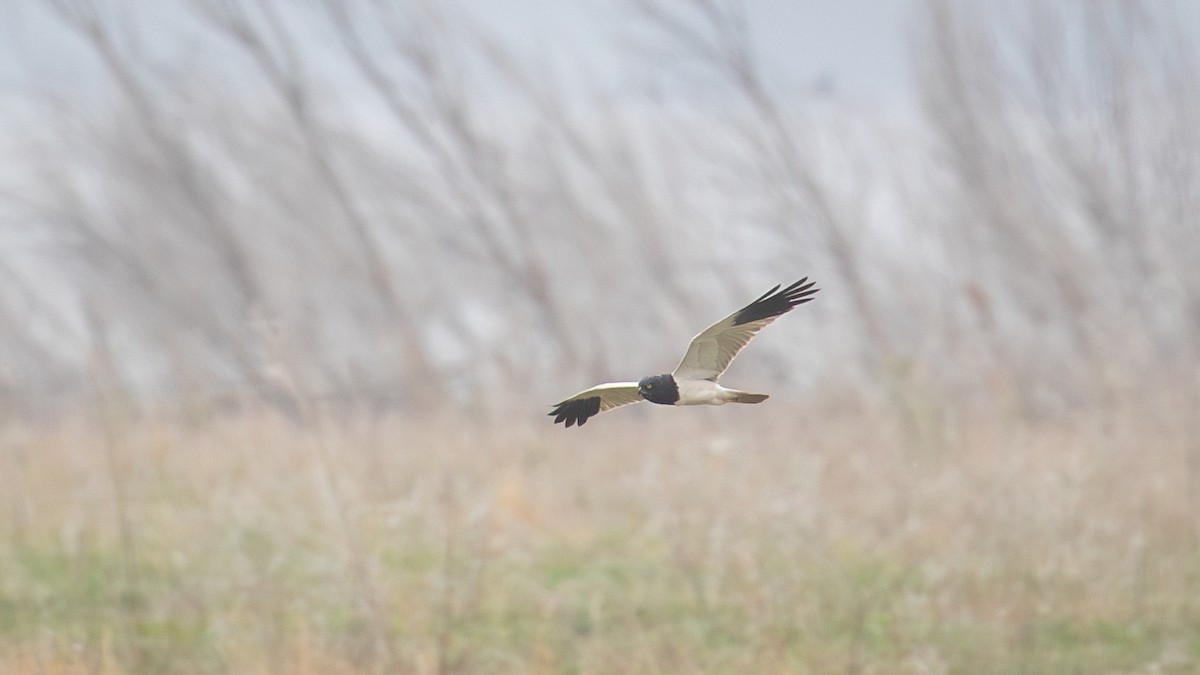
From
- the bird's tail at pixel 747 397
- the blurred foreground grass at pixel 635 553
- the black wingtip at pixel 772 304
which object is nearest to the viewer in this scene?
the bird's tail at pixel 747 397

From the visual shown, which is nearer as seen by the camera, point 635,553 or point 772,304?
point 772,304

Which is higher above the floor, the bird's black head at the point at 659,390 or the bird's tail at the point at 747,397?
the bird's black head at the point at 659,390

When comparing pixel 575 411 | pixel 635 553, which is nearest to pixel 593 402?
pixel 575 411

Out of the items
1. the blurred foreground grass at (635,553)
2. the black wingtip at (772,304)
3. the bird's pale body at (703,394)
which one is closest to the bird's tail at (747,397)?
the bird's pale body at (703,394)

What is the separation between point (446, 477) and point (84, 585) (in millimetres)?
1614

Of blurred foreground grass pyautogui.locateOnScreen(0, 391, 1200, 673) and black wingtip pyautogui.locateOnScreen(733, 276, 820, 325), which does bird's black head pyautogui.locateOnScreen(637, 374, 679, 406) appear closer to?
black wingtip pyautogui.locateOnScreen(733, 276, 820, 325)

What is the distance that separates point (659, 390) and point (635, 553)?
3718 millimetres

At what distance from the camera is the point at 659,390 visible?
86 cm

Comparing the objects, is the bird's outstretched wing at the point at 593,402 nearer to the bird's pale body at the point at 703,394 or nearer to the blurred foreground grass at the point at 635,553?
the bird's pale body at the point at 703,394

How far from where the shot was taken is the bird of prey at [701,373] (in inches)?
33.6

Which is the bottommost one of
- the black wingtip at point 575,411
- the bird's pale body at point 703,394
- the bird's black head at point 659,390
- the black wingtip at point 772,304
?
the bird's pale body at point 703,394

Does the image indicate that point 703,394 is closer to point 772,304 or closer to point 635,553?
point 772,304

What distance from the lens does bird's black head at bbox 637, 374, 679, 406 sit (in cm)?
85

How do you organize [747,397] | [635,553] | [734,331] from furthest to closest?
[635,553] → [734,331] → [747,397]
